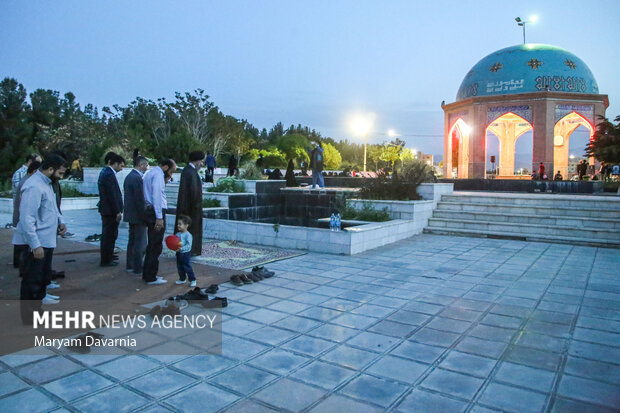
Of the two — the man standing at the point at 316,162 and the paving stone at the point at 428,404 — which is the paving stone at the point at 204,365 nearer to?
the paving stone at the point at 428,404

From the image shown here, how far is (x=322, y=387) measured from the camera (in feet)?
10.1

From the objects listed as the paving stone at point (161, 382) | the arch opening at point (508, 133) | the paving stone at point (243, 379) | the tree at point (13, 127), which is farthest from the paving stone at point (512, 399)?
the arch opening at point (508, 133)

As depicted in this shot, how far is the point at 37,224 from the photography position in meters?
4.29

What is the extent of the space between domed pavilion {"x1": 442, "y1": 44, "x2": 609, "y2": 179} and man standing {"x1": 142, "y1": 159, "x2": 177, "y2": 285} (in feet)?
81.2

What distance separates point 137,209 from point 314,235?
11.3 ft

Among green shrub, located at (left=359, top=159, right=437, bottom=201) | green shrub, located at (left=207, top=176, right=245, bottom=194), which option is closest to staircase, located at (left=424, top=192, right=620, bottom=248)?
green shrub, located at (left=359, top=159, right=437, bottom=201)

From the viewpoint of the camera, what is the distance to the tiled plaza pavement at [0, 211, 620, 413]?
2.88 m

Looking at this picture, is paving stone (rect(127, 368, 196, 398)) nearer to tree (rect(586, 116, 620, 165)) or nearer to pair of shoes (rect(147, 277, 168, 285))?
pair of shoes (rect(147, 277, 168, 285))

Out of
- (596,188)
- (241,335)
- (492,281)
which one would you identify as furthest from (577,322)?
(596,188)

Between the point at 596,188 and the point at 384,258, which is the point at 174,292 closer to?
the point at 384,258

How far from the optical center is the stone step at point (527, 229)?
962 centimetres

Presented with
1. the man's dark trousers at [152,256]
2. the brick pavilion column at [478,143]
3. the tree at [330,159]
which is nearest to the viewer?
the man's dark trousers at [152,256]

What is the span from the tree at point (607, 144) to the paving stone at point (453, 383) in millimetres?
20399

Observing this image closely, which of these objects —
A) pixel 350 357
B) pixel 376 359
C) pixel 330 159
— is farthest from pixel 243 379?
pixel 330 159
